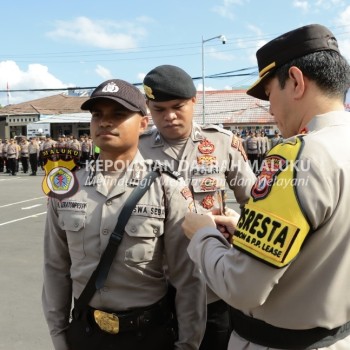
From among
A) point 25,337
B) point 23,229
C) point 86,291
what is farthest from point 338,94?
point 23,229

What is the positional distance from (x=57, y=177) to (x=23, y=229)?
600 centimetres

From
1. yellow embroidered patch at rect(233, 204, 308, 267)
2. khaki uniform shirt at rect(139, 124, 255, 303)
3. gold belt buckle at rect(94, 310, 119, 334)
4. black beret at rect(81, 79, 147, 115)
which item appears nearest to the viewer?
yellow embroidered patch at rect(233, 204, 308, 267)

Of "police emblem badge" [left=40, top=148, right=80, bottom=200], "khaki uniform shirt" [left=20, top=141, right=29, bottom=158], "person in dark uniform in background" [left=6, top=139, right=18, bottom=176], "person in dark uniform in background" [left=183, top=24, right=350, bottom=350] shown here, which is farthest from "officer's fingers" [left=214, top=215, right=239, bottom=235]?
"khaki uniform shirt" [left=20, top=141, right=29, bottom=158]

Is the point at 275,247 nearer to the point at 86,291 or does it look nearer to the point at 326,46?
the point at 326,46

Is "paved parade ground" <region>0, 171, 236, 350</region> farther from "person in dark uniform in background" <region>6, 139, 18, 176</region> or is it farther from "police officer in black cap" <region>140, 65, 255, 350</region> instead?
"person in dark uniform in background" <region>6, 139, 18, 176</region>

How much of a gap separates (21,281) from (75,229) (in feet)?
10.7

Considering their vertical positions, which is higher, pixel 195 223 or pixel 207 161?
pixel 207 161

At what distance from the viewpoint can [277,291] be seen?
1.29 m

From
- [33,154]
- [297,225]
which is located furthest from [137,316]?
[33,154]

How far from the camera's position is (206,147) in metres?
2.56

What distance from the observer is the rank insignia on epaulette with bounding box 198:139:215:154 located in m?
2.54

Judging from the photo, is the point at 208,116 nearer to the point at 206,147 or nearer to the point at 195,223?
the point at 206,147

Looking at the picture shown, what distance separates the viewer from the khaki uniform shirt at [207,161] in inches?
97.3

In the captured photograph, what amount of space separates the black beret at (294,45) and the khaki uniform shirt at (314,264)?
220mm
